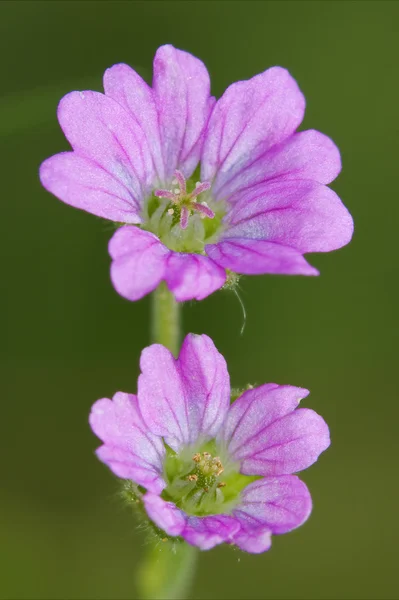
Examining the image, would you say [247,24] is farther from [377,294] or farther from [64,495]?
[64,495]

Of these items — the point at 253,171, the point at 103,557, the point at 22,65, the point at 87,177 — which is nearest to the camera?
the point at 87,177

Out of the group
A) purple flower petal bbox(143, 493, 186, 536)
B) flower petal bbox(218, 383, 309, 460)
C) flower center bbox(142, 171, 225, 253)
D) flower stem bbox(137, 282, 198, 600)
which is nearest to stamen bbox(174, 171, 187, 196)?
flower center bbox(142, 171, 225, 253)

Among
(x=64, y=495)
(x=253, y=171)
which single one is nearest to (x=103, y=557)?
(x=64, y=495)

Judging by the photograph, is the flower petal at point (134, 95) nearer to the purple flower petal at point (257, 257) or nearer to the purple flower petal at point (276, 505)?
the purple flower petal at point (257, 257)

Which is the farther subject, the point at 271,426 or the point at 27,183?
the point at 27,183

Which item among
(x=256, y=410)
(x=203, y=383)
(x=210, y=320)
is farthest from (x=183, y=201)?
(x=210, y=320)

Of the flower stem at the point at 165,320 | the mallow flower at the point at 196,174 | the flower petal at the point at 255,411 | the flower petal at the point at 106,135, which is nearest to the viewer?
the mallow flower at the point at 196,174

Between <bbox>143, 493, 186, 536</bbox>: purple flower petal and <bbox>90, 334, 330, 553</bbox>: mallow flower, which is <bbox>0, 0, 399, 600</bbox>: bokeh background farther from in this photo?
<bbox>143, 493, 186, 536</bbox>: purple flower petal

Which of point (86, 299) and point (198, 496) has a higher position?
point (86, 299)

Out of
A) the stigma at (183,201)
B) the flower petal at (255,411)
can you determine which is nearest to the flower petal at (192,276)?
the stigma at (183,201)

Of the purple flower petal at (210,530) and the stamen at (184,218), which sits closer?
the purple flower petal at (210,530)
